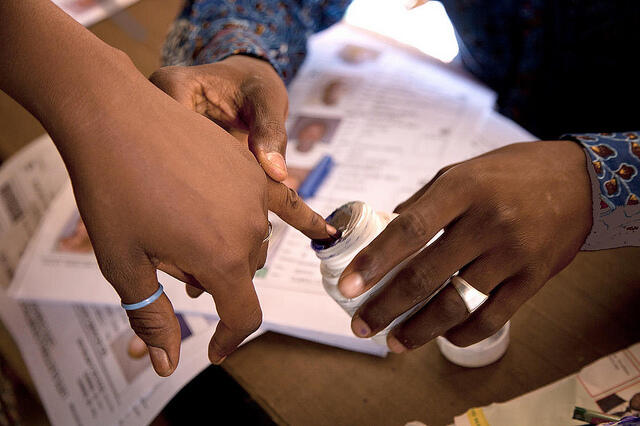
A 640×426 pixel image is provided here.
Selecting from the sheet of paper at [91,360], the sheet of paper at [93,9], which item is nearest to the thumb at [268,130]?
the sheet of paper at [91,360]

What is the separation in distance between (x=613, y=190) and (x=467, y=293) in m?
0.16

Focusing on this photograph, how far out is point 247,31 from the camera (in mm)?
648

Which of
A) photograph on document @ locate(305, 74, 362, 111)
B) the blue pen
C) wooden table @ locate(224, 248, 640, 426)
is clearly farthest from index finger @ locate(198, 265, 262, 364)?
photograph on document @ locate(305, 74, 362, 111)

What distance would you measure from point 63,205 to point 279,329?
41 centimetres

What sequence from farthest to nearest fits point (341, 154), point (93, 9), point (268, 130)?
1. point (93, 9)
2. point (341, 154)
3. point (268, 130)

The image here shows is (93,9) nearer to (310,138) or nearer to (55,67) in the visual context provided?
(310,138)

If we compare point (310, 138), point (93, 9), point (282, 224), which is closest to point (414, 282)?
point (282, 224)

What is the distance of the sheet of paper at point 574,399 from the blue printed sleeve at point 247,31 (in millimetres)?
443

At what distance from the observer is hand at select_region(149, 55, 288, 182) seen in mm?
443

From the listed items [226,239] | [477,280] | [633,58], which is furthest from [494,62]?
[226,239]

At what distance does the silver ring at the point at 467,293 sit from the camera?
0.39 metres

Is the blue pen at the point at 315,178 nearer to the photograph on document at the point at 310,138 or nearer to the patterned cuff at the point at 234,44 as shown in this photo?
the photograph on document at the point at 310,138

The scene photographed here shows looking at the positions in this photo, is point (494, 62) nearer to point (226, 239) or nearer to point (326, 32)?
point (326, 32)

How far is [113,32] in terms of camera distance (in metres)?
0.97
